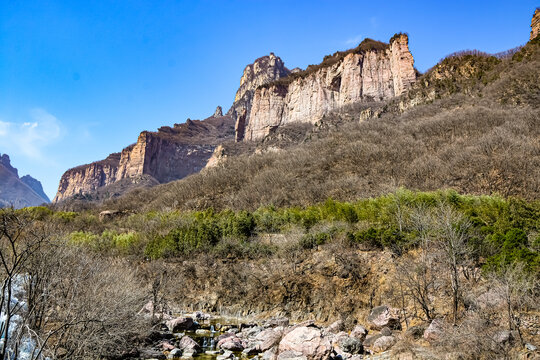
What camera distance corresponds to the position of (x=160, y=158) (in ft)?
383

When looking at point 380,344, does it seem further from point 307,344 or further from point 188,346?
point 188,346

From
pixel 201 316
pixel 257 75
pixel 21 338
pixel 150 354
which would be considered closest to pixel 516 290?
pixel 150 354

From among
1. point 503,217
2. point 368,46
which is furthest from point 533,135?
point 368,46

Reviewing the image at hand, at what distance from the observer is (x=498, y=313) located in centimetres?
879

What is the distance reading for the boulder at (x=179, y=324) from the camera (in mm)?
13061

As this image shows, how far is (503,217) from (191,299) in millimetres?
16368

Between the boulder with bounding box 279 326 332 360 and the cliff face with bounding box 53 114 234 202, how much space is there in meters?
102

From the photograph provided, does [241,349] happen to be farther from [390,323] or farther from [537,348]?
[537,348]

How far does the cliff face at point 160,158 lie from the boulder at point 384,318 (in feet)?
334

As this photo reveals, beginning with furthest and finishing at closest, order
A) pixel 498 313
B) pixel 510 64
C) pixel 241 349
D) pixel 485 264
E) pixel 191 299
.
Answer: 1. pixel 510 64
2. pixel 191 299
3. pixel 485 264
4. pixel 241 349
5. pixel 498 313

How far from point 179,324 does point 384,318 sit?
8037 mm

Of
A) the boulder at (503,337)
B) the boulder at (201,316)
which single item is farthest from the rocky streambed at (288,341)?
the boulder at (201,316)

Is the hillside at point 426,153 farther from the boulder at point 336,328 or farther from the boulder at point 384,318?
the boulder at point 336,328

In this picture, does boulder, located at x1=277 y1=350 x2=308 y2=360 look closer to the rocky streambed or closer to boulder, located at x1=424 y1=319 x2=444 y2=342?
the rocky streambed
